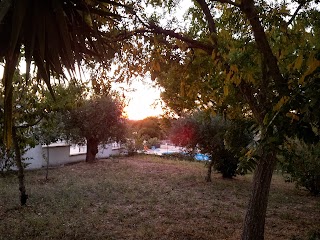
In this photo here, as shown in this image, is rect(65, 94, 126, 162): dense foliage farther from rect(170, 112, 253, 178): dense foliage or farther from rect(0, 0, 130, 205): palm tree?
rect(0, 0, 130, 205): palm tree

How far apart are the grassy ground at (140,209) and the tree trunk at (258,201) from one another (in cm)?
108

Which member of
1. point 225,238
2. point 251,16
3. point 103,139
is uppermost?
point 251,16

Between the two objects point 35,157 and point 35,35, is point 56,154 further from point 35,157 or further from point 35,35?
point 35,35

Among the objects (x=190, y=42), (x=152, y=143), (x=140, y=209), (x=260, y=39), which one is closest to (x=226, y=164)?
(x=140, y=209)

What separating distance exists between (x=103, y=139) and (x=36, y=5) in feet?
53.3

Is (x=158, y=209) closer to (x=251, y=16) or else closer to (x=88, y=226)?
(x=88, y=226)

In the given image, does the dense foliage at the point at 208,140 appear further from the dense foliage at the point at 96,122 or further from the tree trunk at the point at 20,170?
the tree trunk at the point at 20,170

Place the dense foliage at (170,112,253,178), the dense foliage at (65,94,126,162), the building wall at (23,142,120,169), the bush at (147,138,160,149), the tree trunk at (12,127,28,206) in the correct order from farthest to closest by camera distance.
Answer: the bush at (147,138,160,149), the dense foliage at (65,94,126,162), the building wall at (23,142,120,169), the dense foliage at (170,112,253,178), the tree trunk at (12,127,28,206)

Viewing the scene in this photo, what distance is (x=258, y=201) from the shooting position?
15.6ft

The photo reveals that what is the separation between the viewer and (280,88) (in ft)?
5.81

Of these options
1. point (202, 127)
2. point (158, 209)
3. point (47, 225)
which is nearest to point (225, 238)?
point (158, 209)

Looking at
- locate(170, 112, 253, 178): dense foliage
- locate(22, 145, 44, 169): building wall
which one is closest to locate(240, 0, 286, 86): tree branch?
locate(170, 112, 253, 178): dense foliage

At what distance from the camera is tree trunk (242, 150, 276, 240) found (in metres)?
4.66

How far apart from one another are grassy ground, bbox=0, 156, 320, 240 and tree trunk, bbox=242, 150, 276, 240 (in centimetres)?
108
